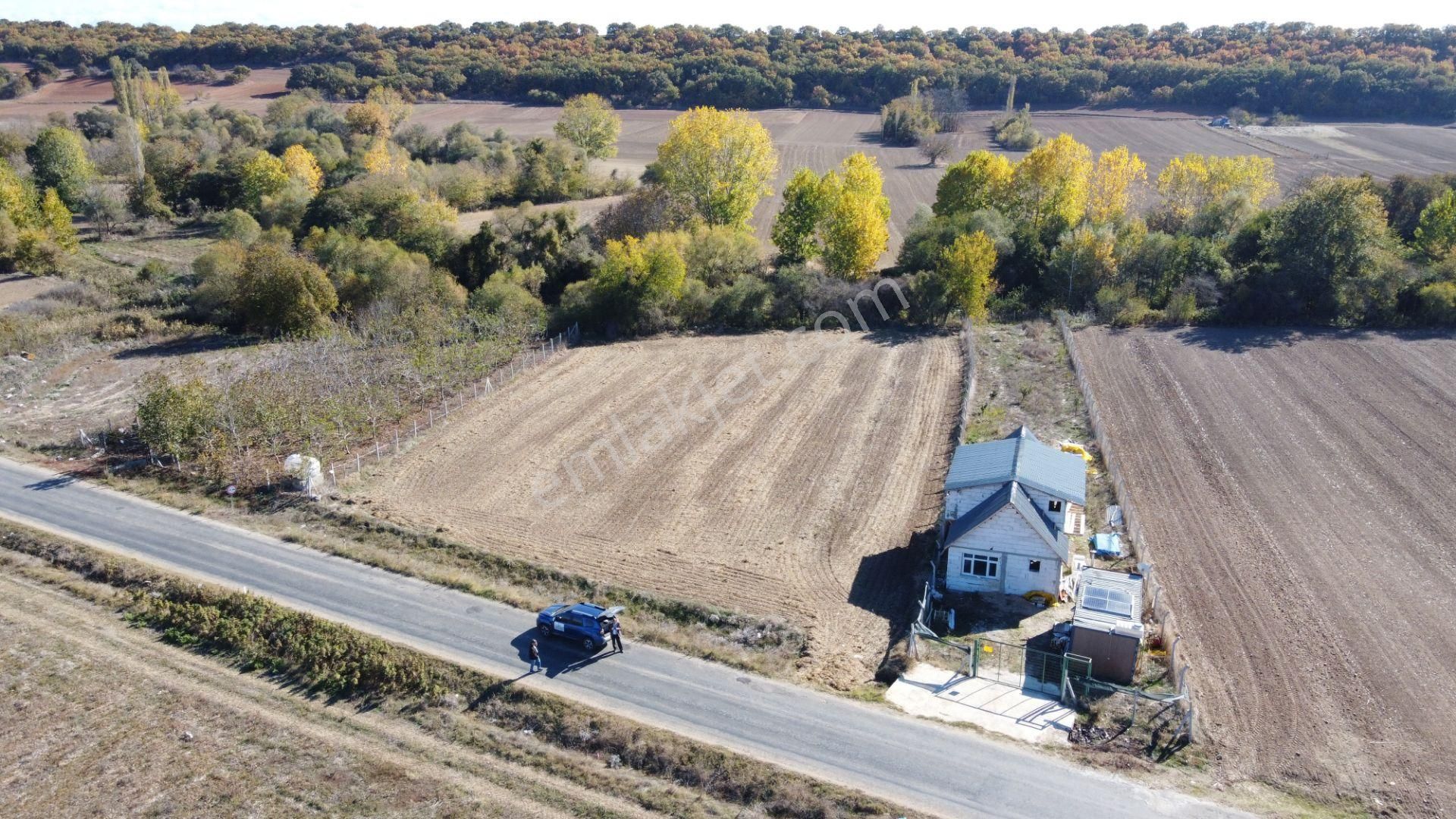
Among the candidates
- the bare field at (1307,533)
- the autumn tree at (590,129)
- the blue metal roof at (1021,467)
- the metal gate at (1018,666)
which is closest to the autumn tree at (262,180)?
the autumn tree at (590,129)

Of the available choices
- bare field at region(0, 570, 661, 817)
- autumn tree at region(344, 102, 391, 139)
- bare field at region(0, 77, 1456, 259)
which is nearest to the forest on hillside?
bare field at region(0, 77, 1456, 259)

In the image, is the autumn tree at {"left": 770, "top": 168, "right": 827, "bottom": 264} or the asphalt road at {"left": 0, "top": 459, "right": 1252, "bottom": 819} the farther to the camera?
the autumn tree at {"left": 770, "top": 168, "right": 827, "bottom": 264}

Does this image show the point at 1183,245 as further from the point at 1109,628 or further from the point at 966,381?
the point at 1109,628

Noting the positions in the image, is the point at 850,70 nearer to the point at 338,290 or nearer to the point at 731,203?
the point at 731,203

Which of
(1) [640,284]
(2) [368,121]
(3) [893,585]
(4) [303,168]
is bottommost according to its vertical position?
(3) [893,585]

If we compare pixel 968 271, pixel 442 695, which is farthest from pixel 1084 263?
pixel 442 695

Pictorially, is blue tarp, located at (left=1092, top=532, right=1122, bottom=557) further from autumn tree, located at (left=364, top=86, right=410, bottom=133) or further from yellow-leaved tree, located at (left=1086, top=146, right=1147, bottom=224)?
autumn tree, located at (left=364, top=86, right=410, bottom=133)

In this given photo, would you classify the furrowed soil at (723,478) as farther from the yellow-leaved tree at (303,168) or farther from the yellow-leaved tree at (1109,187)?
the yellow-leaved tree at (303,168)
